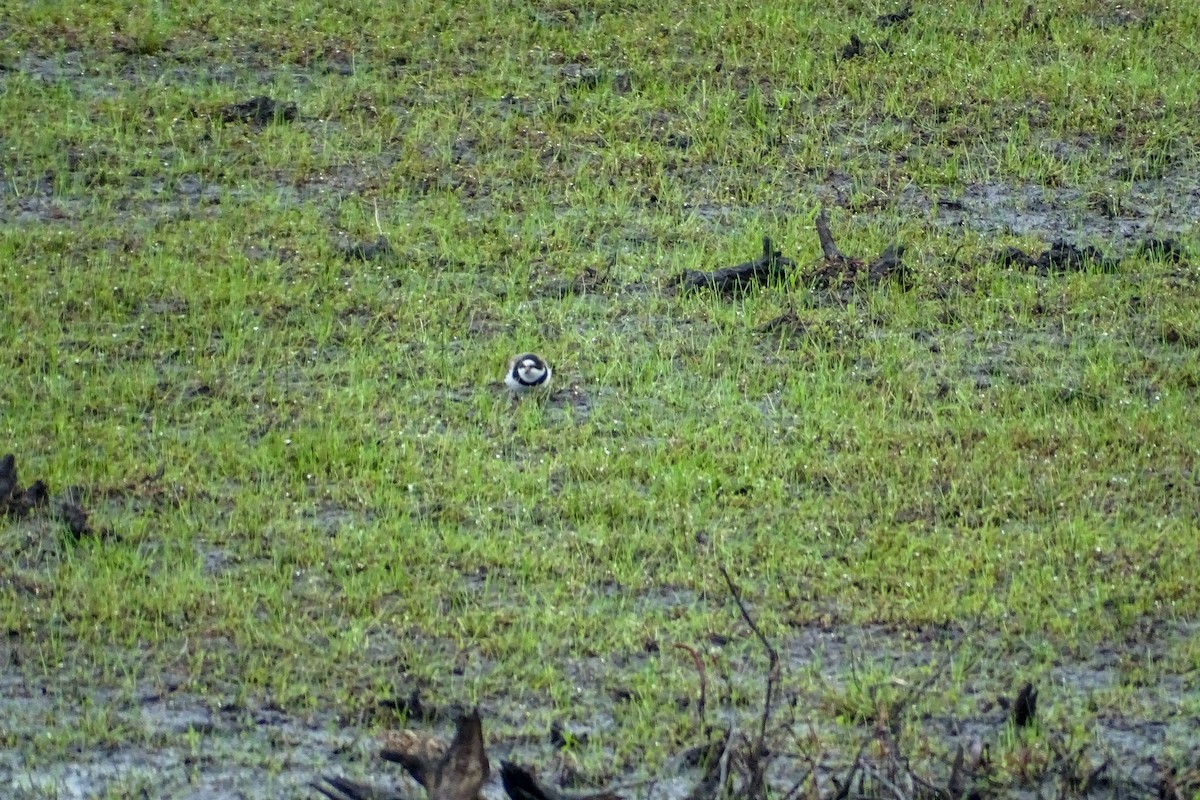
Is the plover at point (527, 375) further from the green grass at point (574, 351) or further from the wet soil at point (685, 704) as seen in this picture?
the wet soil at point (685, 704)

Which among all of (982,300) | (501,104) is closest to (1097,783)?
(982,300)

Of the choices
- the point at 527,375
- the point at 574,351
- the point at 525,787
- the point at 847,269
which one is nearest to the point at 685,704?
the point at 525,787

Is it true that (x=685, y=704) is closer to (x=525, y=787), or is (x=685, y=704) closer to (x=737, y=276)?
(x=525, y=787)

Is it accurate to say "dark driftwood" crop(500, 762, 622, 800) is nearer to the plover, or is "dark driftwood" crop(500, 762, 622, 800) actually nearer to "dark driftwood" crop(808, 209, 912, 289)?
the plover

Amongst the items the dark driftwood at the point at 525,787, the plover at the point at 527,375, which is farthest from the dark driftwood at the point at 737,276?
the dark driftwood at the point at 525,787

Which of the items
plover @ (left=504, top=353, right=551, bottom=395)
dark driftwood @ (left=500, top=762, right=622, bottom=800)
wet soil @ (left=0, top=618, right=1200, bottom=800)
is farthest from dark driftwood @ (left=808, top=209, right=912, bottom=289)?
dark driftwood @ (left=500, top=762, right=622, bottom=800)

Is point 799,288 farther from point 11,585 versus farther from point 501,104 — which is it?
point 11,585
